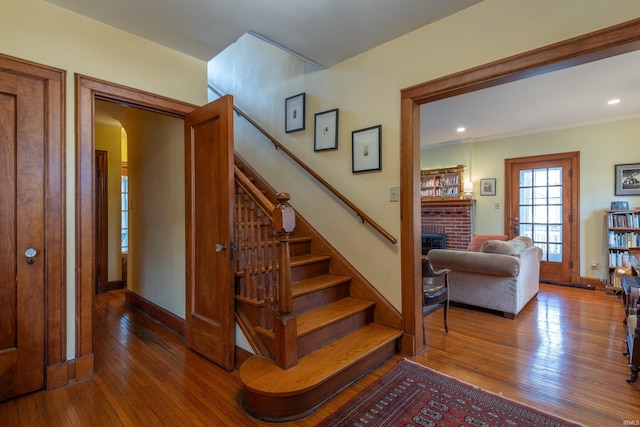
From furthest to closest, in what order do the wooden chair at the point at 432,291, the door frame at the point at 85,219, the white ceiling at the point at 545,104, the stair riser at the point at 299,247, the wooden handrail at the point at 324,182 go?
the white ceiling at the point at 545,104 → the stair riser at the point at 299,247 → the wooden chair at the point at 432,291 → the wooden handrail at the point at 324,182 → the door frame at the point at 85,219

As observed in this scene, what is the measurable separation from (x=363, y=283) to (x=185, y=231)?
1671mm

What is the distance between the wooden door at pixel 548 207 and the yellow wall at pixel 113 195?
22.2 feet

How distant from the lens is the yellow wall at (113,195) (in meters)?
4.66

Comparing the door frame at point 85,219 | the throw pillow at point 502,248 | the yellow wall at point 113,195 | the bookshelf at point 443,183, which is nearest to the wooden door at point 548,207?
the bookshelf at point 443,183

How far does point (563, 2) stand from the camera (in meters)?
1.83


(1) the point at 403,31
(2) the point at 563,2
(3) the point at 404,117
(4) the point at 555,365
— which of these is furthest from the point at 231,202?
(4) the point at 555,365

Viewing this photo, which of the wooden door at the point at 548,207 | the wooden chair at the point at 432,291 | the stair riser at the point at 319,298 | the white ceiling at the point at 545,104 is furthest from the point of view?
the wooden door at the point at 548,207

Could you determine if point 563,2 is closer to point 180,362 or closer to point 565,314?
point 565,314

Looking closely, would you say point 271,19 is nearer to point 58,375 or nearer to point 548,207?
point 58,375

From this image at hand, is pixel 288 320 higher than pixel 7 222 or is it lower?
lower

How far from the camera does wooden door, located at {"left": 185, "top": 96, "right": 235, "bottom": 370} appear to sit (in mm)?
2236

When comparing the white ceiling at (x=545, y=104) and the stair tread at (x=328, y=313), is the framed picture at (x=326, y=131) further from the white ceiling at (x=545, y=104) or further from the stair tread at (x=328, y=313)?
the white ceiling at (x=545, y=104)

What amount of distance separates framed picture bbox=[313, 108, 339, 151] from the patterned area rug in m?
2.12

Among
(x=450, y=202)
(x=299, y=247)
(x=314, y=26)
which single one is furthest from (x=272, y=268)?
(x=450, y=202)
